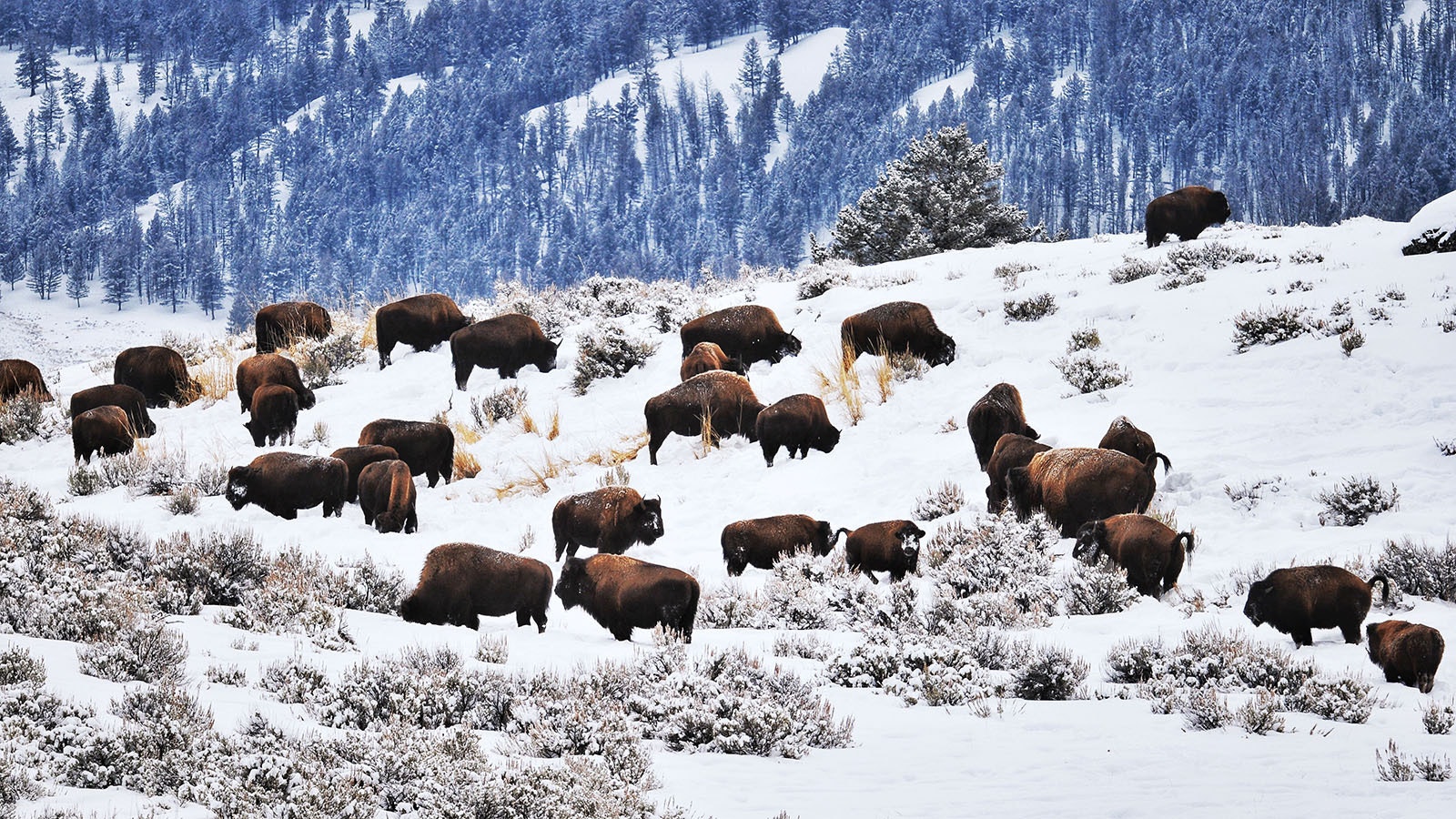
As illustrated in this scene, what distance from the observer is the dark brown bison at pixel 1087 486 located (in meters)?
9.45

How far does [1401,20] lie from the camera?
6122 inches

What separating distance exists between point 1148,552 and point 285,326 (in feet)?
51.3

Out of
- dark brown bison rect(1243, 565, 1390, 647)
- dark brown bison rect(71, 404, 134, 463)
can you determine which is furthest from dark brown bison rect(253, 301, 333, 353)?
dark brown bison rect(1243, 565, 1390, 647)

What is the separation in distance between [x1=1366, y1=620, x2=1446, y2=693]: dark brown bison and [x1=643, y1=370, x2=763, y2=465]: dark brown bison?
8.00 metres

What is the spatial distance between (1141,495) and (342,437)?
10.3 metres

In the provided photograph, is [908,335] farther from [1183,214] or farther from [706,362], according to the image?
[1183,214]

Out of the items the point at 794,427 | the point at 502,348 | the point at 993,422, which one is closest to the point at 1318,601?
the point at 993,422

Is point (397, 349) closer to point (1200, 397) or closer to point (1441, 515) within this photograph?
point (1200, 397)

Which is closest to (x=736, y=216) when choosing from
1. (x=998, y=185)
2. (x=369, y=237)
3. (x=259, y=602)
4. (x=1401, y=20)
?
(x=369, y=237)

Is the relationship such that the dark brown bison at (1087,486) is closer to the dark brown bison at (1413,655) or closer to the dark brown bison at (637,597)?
the dark brown bison at (1413,655)

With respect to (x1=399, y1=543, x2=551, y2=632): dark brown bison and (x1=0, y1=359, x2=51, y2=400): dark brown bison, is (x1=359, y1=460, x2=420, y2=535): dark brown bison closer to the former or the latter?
(x1=399, y1=543, x2=551, y2=632): dark brown bison

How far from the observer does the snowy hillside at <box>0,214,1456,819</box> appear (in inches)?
175

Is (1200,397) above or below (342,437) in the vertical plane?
above

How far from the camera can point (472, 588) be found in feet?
25.7
